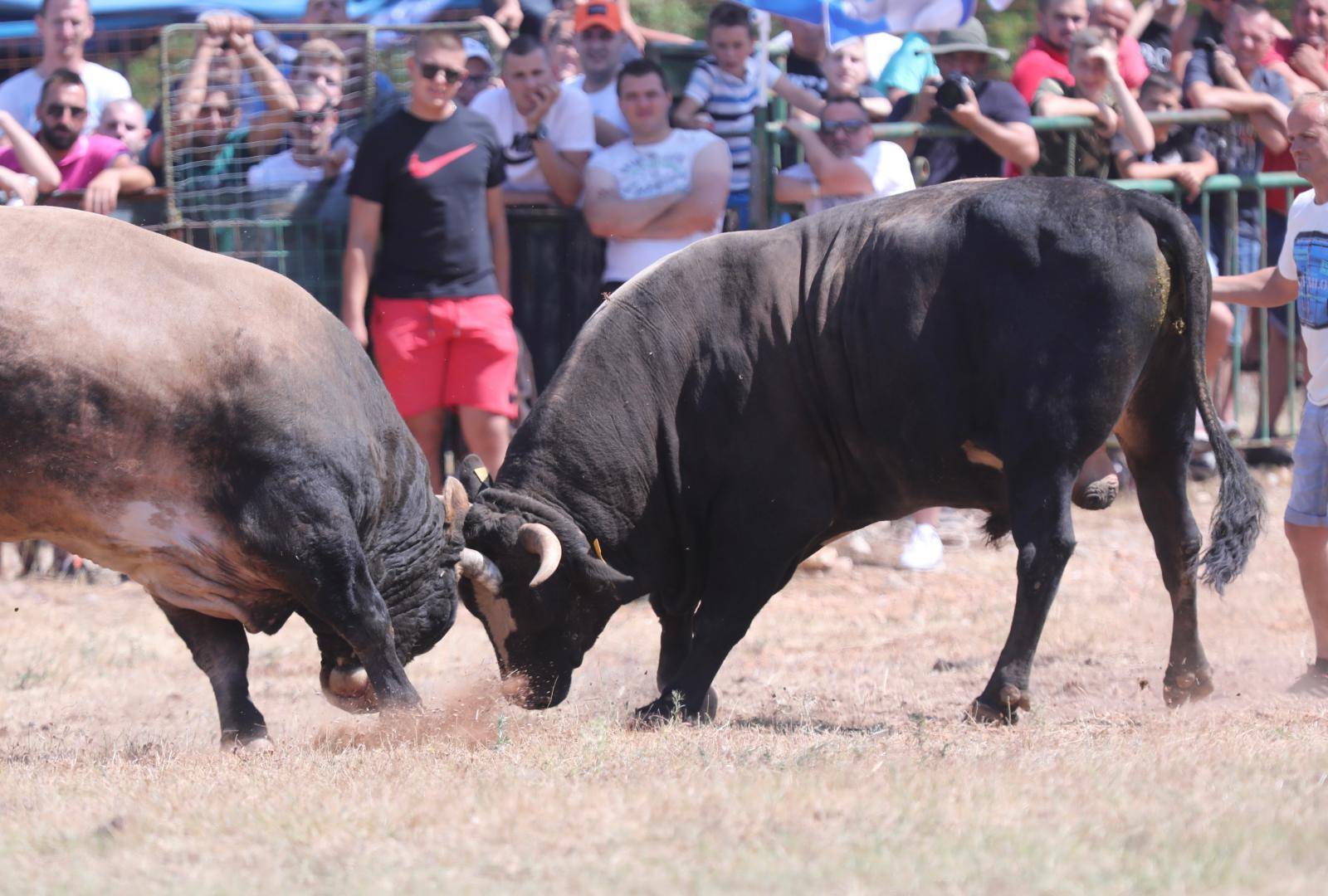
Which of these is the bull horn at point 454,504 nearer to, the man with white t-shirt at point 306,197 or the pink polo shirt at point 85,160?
the man with white t-shirt at point 306,197

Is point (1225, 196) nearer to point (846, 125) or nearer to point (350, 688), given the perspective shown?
point (846, 125)

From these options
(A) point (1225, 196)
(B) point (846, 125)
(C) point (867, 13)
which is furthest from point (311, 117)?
(A) point (1225, 196)

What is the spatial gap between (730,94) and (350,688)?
177 inches

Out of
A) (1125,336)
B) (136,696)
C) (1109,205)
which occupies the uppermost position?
(1109,205)

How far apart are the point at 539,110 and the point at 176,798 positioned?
520 cm

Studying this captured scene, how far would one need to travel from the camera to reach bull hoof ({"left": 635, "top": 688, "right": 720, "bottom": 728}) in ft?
19.0

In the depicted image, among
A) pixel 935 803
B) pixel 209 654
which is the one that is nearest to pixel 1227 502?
pixel 935 803

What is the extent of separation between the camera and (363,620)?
218 inches

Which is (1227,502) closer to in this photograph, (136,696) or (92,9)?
(136,696)

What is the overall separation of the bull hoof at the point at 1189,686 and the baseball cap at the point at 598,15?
489 cm

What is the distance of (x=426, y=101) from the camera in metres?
8.08

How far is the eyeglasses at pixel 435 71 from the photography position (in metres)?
8.00

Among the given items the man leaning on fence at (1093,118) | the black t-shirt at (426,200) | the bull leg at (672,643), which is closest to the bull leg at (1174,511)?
the bull leg at (672,643)

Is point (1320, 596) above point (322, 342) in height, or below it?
below
